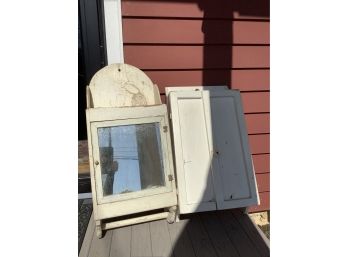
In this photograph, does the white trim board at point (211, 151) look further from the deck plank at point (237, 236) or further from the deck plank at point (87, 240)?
the deck plank at point (87, 240)

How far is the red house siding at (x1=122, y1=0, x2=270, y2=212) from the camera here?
184 cm

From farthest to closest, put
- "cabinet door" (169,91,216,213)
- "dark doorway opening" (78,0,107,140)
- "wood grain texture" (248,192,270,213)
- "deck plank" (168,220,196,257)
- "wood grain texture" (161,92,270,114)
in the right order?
"wood grain texture" (248,192,270,213) → "wood grain texture" (161,92,270,114) → "dark doorway opening" (78,0,107,140) → "cabinet door" (169,91,216,213) → "deck plank" (168,220,196,257)

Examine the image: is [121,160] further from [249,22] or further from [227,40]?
[249,22]

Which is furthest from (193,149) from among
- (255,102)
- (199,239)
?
(255,102)

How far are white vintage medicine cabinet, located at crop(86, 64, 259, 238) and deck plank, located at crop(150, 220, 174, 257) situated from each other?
0.07 meters

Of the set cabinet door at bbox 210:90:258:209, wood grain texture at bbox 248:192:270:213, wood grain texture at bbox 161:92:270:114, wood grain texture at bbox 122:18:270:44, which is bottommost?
wood grain texture at bbox 248:192:270:213

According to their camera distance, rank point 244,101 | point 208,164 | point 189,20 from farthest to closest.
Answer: point 244,101, point 189,20, point 208,164

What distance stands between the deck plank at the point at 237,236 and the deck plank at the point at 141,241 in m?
0.45

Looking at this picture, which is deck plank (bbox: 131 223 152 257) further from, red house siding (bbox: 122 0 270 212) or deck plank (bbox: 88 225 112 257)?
red house siding (bbox: 122 0 270 212)

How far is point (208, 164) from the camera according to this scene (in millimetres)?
1725

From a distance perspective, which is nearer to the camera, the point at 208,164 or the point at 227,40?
the point at 208,164

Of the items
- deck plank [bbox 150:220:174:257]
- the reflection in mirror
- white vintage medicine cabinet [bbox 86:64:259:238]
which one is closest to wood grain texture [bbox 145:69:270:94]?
white vintage medicine cabinet [bbox 86:64:259:238]
